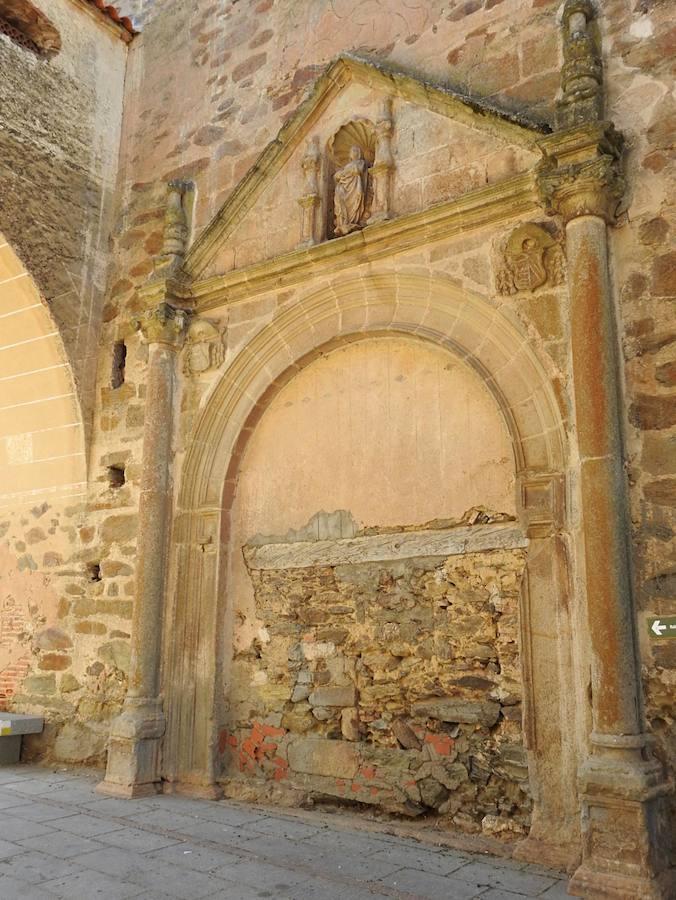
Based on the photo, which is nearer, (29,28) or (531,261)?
(531,261)

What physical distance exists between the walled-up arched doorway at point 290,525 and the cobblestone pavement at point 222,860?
506 mm

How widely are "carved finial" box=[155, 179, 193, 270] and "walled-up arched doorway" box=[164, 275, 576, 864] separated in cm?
110

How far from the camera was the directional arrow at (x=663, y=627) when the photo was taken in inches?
143

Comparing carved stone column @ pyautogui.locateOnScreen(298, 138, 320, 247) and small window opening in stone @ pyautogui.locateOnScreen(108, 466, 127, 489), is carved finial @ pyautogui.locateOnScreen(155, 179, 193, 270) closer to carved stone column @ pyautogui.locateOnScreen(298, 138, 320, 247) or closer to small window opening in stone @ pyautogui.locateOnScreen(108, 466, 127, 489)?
carved stone column @ pyautogui.locateOnScreen(298, 138, 320, 247)

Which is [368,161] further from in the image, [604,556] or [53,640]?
[53,640]

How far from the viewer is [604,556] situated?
3.73 m

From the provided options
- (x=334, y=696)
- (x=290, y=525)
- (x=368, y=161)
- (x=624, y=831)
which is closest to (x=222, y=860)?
(x=334, y=696)

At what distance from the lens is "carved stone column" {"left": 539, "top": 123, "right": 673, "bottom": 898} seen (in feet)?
10.9

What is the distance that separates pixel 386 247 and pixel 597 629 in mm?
2705

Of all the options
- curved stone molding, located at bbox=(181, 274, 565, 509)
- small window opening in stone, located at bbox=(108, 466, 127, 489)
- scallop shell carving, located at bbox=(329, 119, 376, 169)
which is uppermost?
scallop shell carving, located at bbox=(329, 119, 376, 169)

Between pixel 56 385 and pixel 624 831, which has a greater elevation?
pixel 56 385

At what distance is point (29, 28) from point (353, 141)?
3391 mm

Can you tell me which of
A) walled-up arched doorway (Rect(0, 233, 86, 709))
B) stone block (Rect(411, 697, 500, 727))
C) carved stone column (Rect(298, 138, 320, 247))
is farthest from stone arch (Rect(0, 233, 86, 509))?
stone block (Rect(411, 697, 500, 727))

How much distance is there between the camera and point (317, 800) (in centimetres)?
484
